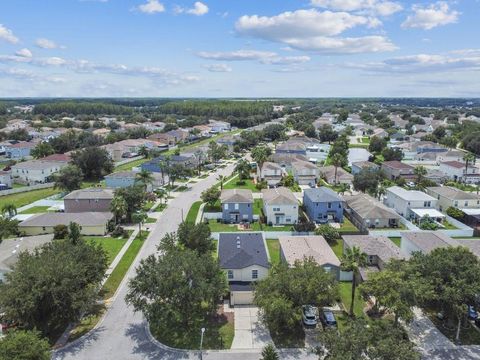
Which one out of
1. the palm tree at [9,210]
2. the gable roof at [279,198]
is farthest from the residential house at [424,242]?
the palm tree at [9,210]

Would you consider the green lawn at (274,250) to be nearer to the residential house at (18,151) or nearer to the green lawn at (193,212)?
the green lawn at (193,212)

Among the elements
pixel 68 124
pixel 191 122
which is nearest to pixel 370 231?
pixel 191 122

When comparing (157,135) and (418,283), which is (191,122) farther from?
(418,283)

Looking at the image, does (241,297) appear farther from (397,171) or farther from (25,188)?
(25,188)

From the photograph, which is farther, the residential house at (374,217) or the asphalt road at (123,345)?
the residential house at (374,217)

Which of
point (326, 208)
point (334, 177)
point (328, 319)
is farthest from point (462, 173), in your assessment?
point (328, 319)

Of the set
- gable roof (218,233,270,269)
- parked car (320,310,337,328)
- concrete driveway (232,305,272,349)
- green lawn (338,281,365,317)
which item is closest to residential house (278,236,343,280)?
green lawn (338,281,365,317)
